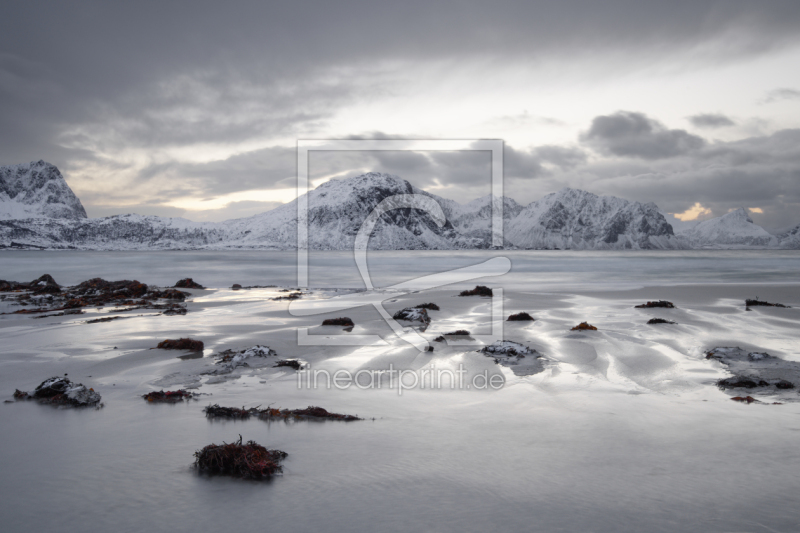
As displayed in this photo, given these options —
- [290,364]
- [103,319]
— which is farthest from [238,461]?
[103,319]

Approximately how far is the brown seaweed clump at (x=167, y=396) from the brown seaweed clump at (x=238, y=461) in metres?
1.95

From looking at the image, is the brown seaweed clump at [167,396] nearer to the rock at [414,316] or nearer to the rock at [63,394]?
the rock at [63,394]

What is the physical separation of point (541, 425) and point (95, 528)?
414 cm

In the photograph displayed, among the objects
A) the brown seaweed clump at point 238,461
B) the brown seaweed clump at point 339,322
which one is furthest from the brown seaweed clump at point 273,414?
the brown seaweed clump at point 339,322

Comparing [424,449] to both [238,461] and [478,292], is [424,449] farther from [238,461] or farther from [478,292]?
[478,292]

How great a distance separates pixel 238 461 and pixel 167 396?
98.2 inches

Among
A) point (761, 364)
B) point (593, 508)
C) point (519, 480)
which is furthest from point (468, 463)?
point (761, 364)

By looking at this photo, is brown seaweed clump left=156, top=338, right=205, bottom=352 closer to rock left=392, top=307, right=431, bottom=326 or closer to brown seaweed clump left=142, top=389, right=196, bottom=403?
brown seaweed clump left=142, top=389, right=196, bottom=403

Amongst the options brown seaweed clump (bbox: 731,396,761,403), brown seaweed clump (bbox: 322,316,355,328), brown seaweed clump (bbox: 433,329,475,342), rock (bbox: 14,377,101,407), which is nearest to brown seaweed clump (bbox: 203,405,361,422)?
rock (bbox: 14,377,101,407)

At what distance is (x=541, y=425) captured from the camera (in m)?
4.85

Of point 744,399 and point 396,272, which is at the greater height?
point 744,399

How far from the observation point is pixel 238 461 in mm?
3701

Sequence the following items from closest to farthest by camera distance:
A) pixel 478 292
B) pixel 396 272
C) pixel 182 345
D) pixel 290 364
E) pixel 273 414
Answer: pixel 273 414
pixel 290 364
pixel 182 345
pixel 478 292
pixel 396 272

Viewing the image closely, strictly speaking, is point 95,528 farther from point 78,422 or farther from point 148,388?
point 148,388
